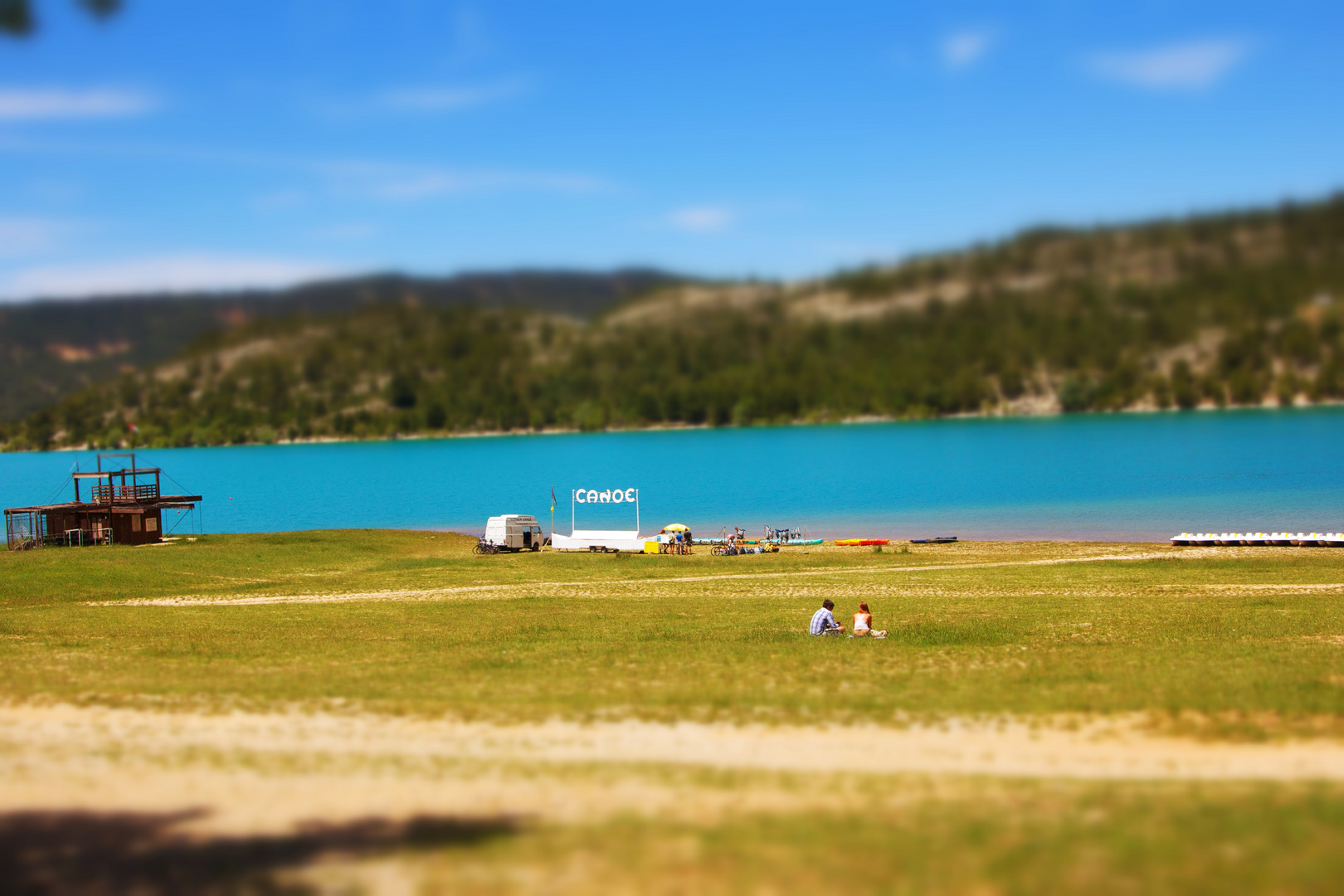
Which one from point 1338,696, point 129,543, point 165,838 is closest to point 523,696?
point 165,838

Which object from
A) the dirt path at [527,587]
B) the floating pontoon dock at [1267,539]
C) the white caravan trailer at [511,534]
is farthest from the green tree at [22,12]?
the floating pontoon dock at [1267,539]

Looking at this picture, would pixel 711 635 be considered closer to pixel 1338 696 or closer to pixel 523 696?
pixel 523 696

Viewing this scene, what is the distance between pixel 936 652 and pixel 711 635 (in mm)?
6115

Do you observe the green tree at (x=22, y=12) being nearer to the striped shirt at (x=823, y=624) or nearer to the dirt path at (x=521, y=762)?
the dirt path at (x=521, y=762)

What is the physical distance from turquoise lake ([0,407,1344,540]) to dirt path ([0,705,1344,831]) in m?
56.5

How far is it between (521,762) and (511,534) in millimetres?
52931

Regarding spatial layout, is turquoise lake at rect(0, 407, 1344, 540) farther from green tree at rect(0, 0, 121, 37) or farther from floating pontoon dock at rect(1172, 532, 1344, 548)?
green tree at rect(0, 0, 121, 37)

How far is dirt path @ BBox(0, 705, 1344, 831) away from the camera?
40.1ft

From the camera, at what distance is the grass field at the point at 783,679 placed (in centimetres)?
1005

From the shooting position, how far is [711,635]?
2858 cm

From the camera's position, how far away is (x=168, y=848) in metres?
10.8

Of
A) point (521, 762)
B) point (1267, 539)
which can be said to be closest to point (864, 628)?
point (521, 762)

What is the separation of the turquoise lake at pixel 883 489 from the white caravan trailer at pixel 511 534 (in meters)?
16.5

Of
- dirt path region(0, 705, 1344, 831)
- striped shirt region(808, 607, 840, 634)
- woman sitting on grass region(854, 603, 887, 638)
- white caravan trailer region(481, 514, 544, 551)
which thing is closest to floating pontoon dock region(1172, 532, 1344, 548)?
white caravan trailer region(481, 514, 544, 551)
